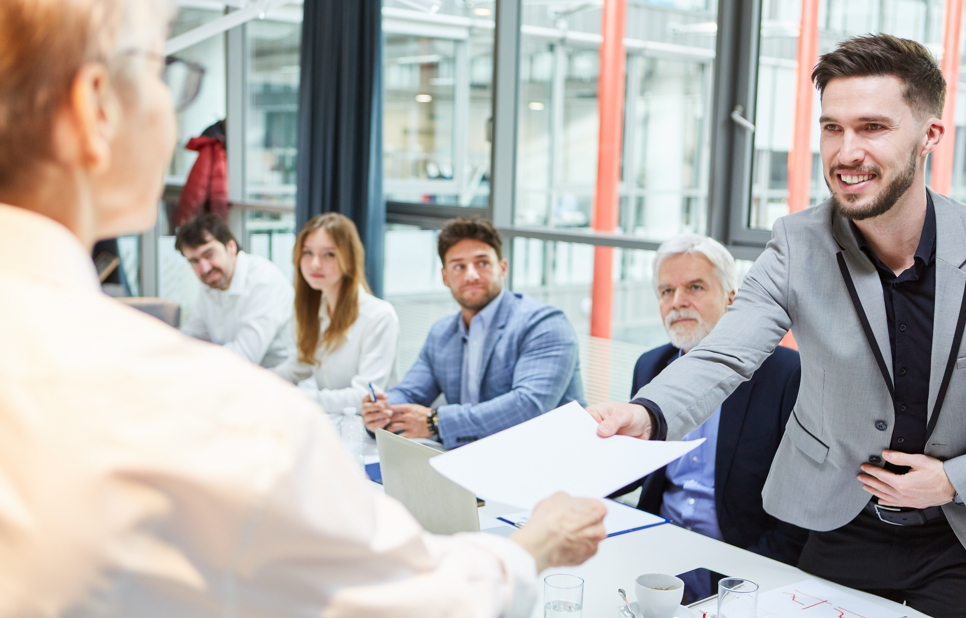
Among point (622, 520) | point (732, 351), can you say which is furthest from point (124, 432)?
point (622, 520)

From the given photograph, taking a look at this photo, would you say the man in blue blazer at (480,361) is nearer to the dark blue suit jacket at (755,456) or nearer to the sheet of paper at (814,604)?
the dark blue suit jacket at (755,456)

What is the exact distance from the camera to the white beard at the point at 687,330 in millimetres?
2492

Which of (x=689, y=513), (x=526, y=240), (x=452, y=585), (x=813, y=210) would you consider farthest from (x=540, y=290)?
(x=452, y=585)

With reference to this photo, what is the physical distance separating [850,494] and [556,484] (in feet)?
2.82

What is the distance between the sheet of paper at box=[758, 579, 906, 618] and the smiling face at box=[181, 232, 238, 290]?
342cm

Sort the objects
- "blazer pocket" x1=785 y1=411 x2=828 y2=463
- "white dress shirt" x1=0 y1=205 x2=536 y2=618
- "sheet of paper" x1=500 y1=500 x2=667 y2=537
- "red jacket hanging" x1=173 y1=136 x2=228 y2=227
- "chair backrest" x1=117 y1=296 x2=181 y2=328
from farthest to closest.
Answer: "red jacket hanging" x1=173 y1=136 x2=228 y2=227 → "chair backrest" x1=117 y1=296 x2=181 y2=328 → "sheet of paper" x1=500 y1=500 x2=667 y2=537 → "blazer pocket" x1=785 y1=411 x2=828 y2=463 → "white dress shirt" x1=0 y1=205 x2=536 y2=618

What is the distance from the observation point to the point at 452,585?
2.40 ft

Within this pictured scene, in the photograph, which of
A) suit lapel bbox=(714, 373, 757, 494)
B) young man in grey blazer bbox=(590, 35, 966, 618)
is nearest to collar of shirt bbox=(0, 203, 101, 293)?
young man in grey blazer bbox=(590, 35, 966, 618)

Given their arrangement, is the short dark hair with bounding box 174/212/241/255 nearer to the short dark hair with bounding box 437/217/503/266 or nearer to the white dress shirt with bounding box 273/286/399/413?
the white dress shirt with bounding box 273/286/399/413

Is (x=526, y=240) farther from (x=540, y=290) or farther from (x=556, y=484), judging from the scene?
(x=556, y=484)

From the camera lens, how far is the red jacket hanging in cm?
616

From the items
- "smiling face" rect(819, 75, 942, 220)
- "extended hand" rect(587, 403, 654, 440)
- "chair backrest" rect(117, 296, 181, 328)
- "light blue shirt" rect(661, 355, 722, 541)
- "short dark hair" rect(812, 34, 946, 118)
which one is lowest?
"light blue shirt" rect(661, 355, 722, 541)

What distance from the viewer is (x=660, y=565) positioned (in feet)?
5.70

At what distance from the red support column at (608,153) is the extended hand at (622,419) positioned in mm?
2580
